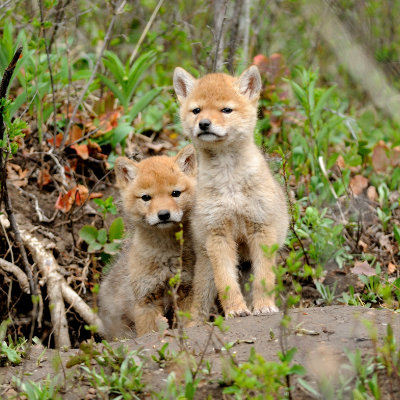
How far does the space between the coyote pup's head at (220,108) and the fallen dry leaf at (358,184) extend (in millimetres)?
2373

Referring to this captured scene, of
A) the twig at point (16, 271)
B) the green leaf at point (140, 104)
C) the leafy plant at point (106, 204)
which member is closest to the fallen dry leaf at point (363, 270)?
the leafy plant at point (106, 204)

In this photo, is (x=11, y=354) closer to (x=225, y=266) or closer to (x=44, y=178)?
(x=225, y=266)

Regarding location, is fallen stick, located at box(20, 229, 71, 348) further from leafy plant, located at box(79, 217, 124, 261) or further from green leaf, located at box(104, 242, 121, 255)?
green leaf, located at box(104, 242, 121, 255)

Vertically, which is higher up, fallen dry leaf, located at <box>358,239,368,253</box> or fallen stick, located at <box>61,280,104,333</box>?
fallen dry leaf, located at <box>358,239,368,253</box>

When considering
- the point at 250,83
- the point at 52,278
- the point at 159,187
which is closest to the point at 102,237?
the point at 52,278

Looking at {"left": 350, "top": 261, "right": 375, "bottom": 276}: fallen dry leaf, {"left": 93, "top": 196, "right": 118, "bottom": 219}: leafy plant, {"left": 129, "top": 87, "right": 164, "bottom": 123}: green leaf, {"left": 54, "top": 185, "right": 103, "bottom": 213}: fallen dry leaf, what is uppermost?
{"left": 129, "top": 87, "right": 164, "bottom": 123}: green leaf

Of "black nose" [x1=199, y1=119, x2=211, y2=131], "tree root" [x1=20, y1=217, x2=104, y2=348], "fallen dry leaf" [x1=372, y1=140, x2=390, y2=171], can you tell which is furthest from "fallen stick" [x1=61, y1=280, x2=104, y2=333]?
"fallen dry leaf" [x1=372, y1=140, x2=390, y2=171]

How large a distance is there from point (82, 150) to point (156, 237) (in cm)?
212

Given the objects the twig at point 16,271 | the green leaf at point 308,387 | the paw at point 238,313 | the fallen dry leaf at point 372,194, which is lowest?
the green leaf at point 308,387

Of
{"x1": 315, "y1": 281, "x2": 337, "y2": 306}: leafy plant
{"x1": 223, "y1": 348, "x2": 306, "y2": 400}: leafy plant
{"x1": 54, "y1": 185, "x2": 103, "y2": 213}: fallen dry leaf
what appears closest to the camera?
{"x1": 223, "y1": 348, "x2": 306, "y2": 400}: leafy plant

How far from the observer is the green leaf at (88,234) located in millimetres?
5617

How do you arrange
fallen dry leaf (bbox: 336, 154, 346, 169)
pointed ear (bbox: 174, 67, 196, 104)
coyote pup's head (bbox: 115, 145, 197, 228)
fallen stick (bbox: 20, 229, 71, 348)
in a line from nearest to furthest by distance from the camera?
coyote pup's head (bbox: 115, 145, 197, 228), pointed ear (bbox: 174, 67, 196, 104), fallen stick (bbox: 20, 229, 71, 348), fallen dry leaf (bbox: 336, 154, 346, 169)

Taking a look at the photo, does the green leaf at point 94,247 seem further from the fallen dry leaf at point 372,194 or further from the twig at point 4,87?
the fallen dry leaf at point 372,194

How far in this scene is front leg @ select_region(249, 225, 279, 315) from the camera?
439cm
